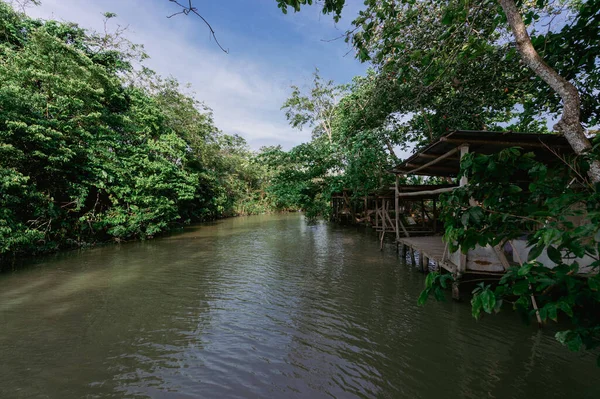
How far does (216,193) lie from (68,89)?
16.1 metres

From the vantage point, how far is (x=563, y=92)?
2.98 metres

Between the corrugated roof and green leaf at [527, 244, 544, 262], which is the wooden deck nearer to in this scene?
the corrugated roof

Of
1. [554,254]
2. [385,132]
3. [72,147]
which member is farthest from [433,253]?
[72,147]

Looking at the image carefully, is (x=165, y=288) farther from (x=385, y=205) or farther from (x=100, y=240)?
(x=385, y=205)

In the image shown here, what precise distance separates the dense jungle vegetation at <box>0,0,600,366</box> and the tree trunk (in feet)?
0.05

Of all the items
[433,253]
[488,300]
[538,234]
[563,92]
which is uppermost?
[563,92]

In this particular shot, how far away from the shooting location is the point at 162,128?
16891mm

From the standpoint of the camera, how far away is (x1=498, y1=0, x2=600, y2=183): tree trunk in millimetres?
2797

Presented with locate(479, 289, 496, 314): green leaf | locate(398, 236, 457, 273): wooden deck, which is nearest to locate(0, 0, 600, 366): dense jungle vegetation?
locate(479, 289, 496, 314): green leaf

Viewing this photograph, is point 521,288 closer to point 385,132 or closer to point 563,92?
point 563,92

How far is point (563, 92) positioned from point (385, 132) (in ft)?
39.8

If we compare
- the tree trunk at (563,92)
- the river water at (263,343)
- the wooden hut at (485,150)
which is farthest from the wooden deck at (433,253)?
the tree trunk at (563,92)

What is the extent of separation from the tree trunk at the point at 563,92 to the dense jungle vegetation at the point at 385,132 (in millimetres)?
16

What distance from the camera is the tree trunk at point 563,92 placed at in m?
2.80
